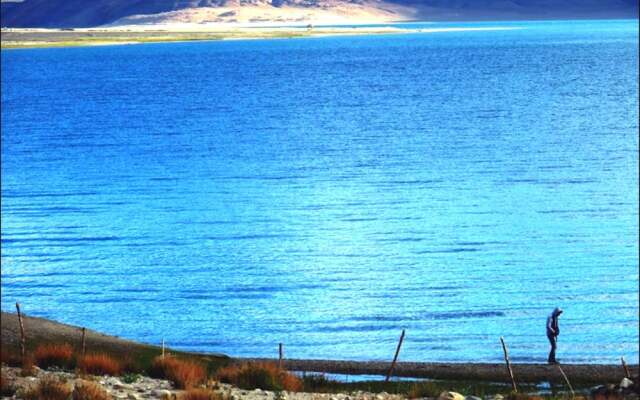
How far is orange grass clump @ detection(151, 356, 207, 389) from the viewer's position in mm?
18688

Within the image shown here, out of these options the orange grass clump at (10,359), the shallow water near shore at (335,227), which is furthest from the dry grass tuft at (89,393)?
the shallow water near shore at (335,227)

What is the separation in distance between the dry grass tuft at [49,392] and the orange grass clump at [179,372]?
2.45 meters

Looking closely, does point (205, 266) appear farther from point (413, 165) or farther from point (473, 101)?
point (473, 101)

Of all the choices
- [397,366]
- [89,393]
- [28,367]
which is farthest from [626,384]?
[28,367]

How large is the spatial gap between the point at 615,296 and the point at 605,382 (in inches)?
352

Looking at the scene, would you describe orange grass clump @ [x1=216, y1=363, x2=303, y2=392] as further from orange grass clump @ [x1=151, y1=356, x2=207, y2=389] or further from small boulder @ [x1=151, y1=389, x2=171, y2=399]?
small boulder @ [x1=151, y1=389, x2=171, y2=399]

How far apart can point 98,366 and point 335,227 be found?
2040 centimetres

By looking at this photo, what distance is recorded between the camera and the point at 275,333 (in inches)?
1107

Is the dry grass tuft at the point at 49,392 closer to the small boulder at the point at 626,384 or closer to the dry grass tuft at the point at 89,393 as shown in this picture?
the dry grass tuft at the point at 89,393

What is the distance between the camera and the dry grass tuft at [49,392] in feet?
52.0

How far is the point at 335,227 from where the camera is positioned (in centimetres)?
3956

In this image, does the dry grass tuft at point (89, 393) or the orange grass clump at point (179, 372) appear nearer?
the dry grass tuft at point (89, 393)

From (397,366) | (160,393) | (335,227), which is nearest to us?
(160,393)

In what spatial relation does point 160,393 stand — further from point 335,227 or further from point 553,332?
point 335,227
